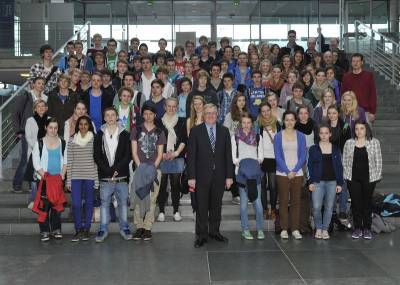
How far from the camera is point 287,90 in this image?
920cm

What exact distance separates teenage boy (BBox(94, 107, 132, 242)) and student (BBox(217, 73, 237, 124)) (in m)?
2.00

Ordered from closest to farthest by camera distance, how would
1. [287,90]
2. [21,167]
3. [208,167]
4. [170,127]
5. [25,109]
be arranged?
[208,167] < [170,127] < [25,109] < [21,167] < [287,90]

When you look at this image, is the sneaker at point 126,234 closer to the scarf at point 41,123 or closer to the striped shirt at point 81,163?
the striped shirt at point 81,163

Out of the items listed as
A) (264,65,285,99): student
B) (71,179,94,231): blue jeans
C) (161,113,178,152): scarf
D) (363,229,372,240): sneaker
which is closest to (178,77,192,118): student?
(161,113,178,152): scarf

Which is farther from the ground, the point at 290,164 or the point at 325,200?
the point at 290,164

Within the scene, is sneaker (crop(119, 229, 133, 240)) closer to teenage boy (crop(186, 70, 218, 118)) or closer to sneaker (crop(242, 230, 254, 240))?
sneaker (crop(242, 230, 254, 240))

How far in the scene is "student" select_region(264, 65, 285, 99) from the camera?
957cm

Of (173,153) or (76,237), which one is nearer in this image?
(76,237)

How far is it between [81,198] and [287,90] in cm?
397

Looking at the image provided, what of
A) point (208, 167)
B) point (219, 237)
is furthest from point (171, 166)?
point (219, 237)

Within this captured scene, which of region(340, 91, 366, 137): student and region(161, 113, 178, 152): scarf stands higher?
region(340, 91, 366, 137): student

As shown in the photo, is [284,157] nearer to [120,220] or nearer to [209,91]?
[209,91]

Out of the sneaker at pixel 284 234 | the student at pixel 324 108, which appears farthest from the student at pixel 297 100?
the sneaker at pixel 284 234

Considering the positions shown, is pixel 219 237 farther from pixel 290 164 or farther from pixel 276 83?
pixel 276 83
